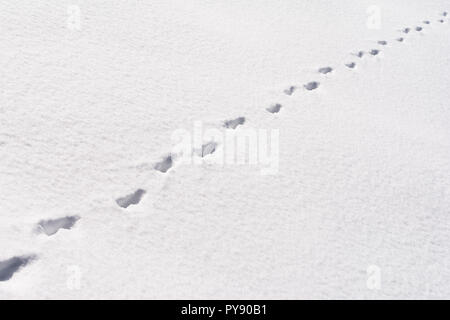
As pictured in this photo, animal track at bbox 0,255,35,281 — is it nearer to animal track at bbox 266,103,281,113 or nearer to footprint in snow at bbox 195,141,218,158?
footprint in snow at bbox 195,141,218,158

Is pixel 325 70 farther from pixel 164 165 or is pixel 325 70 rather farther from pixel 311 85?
pixel 164 165

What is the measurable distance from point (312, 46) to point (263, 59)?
67 centimetres

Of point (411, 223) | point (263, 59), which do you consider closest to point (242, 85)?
point (263, 59)

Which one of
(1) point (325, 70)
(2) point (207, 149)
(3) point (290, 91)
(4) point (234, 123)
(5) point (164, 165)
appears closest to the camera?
(5) point (164, 165)

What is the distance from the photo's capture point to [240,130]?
2355mm

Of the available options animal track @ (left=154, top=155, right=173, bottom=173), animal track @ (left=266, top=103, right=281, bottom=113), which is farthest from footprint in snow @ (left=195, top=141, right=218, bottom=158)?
animal track @ (left=266, top=103, right=281, bottom=113)

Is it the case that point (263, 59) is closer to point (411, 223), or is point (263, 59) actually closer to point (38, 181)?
point (411, 223)

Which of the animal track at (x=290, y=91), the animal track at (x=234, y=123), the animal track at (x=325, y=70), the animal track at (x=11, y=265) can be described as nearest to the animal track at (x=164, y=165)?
the animal track at (x=234, y=123)

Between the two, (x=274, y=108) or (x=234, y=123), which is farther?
(x=274, y=108)

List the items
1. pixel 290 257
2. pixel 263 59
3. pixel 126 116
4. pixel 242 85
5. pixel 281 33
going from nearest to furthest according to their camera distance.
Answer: pixel 290 257 → pixel 126 116 → pixel 242 85 → pixel 263 59 → pixel 281 33

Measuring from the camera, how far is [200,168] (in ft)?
6.64

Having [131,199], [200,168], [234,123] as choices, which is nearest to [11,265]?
[131,199]

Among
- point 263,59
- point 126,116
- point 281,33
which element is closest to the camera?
point 126,116

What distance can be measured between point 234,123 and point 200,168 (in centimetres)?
49
